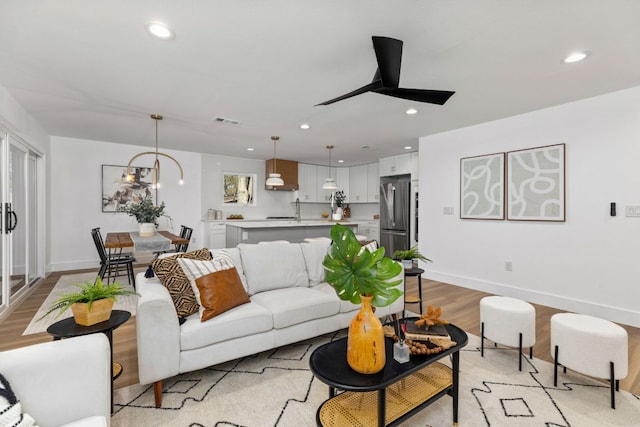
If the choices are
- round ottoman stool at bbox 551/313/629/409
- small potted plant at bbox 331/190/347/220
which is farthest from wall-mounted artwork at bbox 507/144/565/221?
small potted plant at bbox 331/190/347/220

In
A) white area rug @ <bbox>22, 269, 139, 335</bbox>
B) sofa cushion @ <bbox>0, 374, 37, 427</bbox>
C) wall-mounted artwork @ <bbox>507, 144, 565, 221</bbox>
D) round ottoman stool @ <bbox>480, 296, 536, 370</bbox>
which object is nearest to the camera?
sofa cushion @ <bbox>0, 374, 37, 427</bbox>

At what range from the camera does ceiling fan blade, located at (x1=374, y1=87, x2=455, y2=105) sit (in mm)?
2250

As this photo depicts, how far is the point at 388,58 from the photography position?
214 centimetres

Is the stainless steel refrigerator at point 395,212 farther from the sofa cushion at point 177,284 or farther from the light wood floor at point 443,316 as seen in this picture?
the sofa cushion at point 177,284

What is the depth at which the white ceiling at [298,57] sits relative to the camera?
1954 millimetres

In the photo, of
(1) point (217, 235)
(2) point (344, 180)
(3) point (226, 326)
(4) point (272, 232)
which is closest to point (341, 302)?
(3) point (226, 326)

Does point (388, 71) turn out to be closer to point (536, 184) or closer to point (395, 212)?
point (536, 184)

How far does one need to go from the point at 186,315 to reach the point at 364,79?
2549mm

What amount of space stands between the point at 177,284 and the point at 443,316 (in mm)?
2804

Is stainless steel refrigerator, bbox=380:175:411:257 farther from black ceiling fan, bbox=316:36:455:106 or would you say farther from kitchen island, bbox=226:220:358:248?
black ceiling fan, bbox=316:36:455:106

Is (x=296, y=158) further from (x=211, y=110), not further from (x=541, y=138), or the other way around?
(x=541, y=138)

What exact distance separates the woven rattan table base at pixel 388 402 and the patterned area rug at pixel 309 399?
0.18 m

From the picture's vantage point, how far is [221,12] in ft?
6.48

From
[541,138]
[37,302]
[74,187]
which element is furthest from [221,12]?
[74,187]
